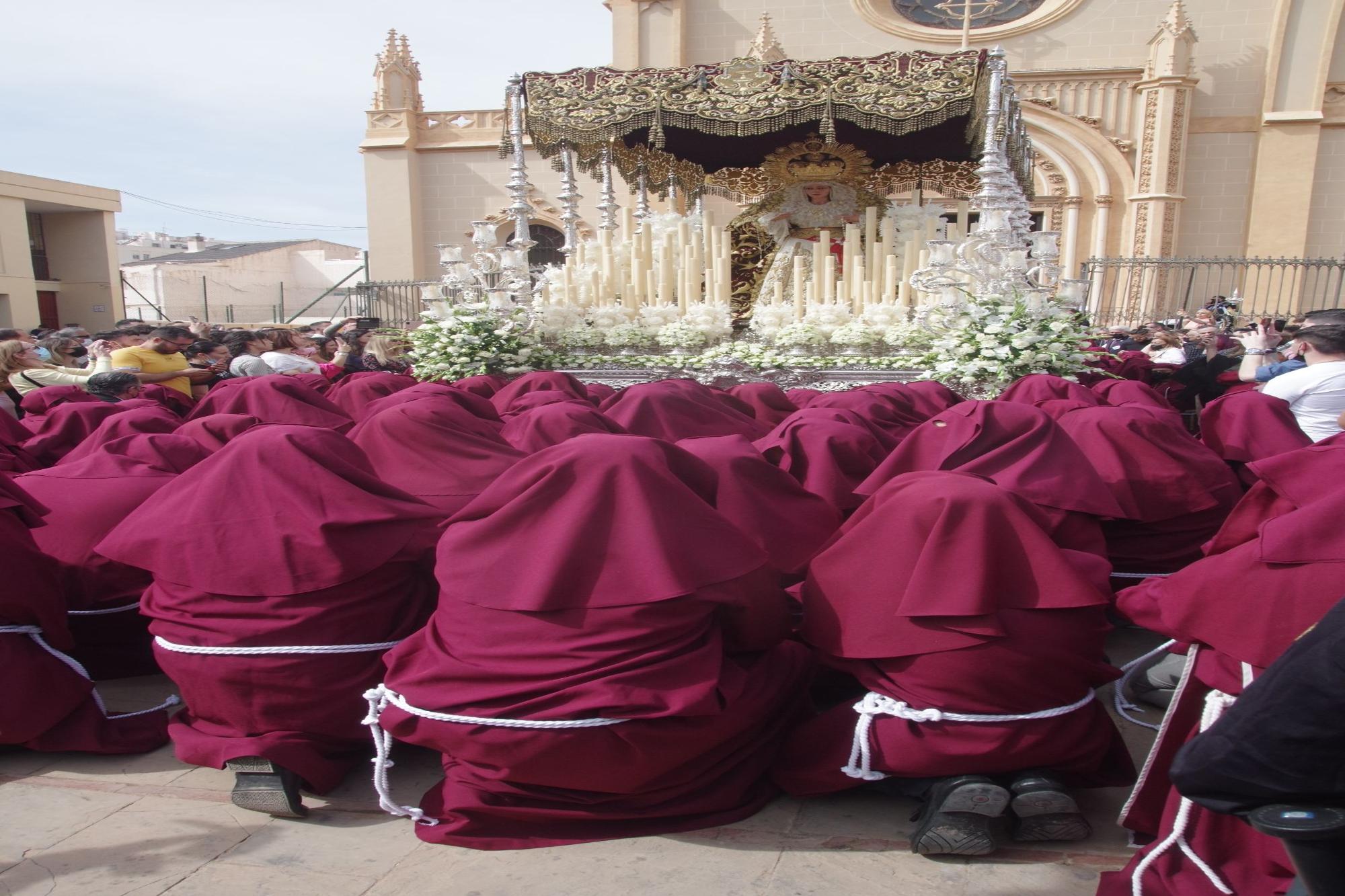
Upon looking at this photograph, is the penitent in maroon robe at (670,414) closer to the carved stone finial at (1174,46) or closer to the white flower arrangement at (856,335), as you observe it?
the white flower arrangement at (856,335)

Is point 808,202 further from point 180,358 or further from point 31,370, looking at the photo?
point 31,370

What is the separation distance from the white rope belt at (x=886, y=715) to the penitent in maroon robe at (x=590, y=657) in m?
0.29

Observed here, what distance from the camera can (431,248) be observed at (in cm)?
2009

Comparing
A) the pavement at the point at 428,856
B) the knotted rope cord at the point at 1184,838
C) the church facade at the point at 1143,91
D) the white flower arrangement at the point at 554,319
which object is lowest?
the pavement at the point at 428,856

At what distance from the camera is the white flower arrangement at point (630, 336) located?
844 cm

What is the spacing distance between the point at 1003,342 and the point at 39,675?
20.3 feet

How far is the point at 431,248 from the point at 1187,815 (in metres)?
19.8

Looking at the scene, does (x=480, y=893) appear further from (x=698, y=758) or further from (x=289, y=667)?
(x=289, y=667)

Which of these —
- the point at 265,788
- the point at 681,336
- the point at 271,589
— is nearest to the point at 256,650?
the point at 271,589

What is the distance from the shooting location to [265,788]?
2.64 m

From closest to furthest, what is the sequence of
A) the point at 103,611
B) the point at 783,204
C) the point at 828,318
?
the point at 103,611
the point at 828,318
the point at 783,204

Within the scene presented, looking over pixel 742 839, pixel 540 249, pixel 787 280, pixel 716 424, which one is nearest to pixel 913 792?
pixel 742 839

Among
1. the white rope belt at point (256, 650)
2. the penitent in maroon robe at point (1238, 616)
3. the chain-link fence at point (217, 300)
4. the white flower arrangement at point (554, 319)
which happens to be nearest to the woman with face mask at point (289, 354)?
the white flower arrangement at point (554, 319)

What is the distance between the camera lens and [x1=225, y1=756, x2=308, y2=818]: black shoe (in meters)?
2.64
